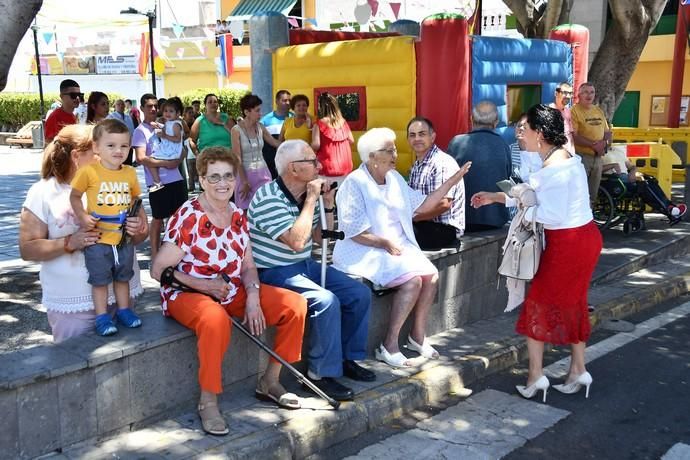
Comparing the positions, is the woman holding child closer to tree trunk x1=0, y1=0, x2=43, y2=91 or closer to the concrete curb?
→ tree trunk x1=0, y1=0, x2=43, y2=91

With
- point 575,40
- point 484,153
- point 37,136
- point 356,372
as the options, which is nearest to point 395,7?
point 575,40

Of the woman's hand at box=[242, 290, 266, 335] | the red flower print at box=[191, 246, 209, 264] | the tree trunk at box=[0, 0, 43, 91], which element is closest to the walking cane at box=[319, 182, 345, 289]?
the woman's hand at box=[242, 290, 266, 335]

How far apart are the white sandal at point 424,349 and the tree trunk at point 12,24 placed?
321 centimetres

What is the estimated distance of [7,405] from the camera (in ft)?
11.4

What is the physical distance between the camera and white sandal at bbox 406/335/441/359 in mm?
5410

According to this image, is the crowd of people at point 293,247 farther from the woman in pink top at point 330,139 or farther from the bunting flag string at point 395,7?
the bunting flag string at point 395,7

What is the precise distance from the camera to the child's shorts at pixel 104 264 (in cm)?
400

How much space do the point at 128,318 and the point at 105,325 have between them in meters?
0.16

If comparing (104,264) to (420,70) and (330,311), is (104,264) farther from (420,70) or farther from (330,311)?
(420,70)

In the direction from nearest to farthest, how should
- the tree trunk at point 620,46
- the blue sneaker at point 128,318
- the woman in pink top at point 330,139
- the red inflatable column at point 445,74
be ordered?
the blue sneaker at point 128,318
the woman in pink top at point 330,139
the red inflatable column at point 445,74
the tree trunk at point 620,46

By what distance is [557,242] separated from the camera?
4.73m

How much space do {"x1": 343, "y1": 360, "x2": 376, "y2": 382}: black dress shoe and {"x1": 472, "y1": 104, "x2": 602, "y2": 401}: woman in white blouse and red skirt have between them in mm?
1051

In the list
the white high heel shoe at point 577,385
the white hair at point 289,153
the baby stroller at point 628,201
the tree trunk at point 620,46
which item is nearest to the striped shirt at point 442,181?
the white high heel shoe at point 577,385

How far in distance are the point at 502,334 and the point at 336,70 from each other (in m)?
5.07
